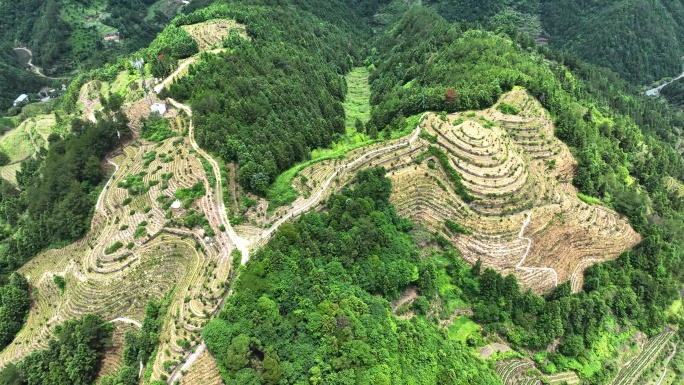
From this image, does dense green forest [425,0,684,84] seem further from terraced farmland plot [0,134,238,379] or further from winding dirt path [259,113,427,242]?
terraced farmland plot [0,134,238,379]

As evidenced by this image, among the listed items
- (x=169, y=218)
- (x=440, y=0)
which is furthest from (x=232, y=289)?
(x=440, y=0)

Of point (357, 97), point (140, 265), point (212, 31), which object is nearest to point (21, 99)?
point (212, 31)

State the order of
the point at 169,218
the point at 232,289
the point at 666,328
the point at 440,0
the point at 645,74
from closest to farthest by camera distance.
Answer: the point at 232,289
the point at 169,218
the point at 666,328
the point at 645,74
the point at 440,0

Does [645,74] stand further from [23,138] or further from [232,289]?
[23,138]

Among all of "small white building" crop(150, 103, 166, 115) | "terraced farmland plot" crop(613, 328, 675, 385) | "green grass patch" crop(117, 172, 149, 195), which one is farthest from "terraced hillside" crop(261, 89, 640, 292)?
"small white building" crop(150, 103, 166, 115)

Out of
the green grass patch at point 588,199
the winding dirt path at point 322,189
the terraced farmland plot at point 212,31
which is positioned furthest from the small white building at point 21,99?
the green grass patch at point 588,199

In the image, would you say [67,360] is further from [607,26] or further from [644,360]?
[607,26]
